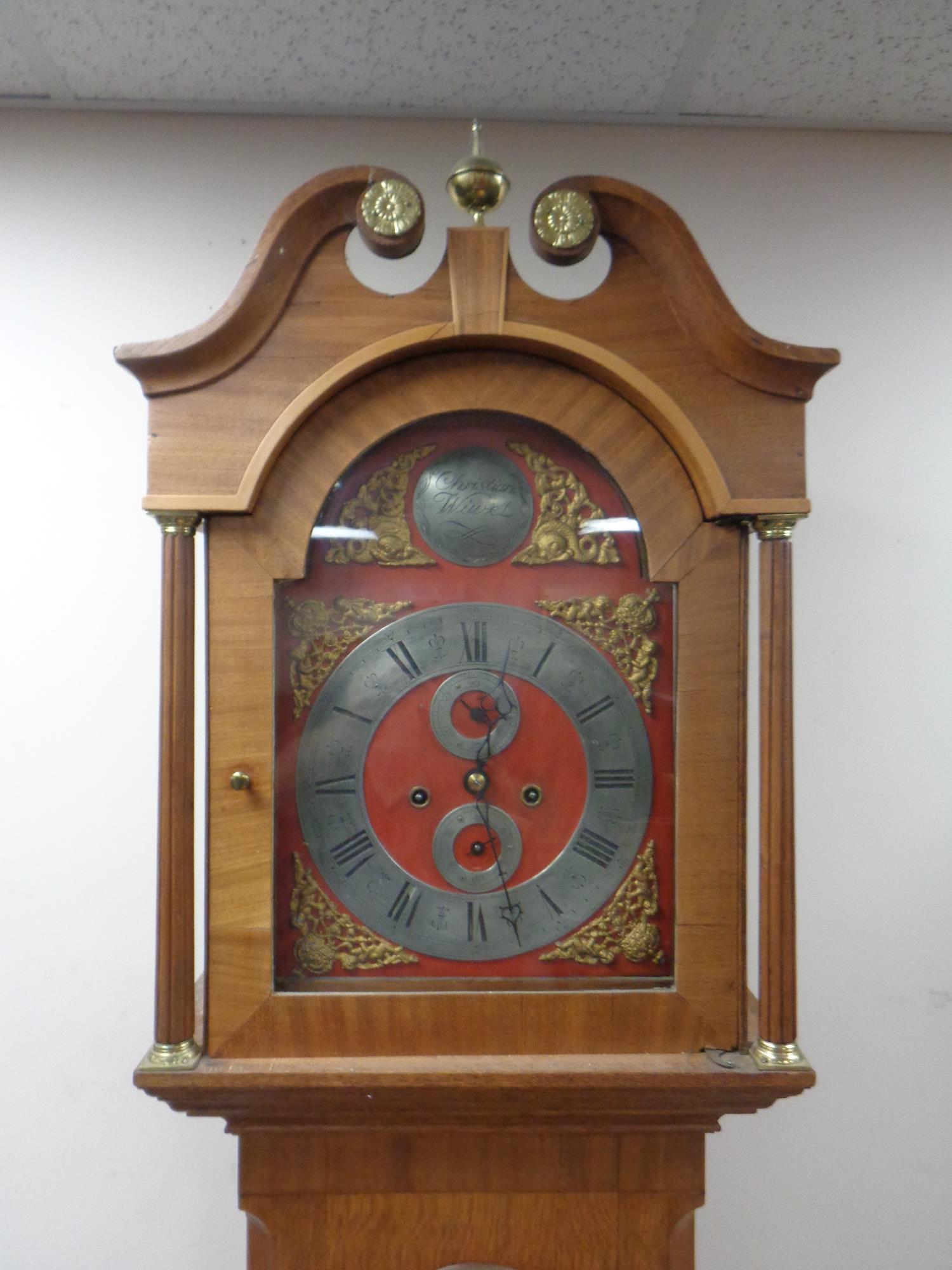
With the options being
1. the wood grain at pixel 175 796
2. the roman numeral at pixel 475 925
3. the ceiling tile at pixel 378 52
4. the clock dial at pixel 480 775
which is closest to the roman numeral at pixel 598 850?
the clock dial at pixel 480 775

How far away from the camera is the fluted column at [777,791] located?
117 cm

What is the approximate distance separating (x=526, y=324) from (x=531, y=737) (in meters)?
0.49

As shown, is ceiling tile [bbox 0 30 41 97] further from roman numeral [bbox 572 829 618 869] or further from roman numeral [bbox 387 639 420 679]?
roman numeral [bbox 572 829 618 869]

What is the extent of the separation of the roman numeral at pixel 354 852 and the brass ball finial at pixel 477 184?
0.74m

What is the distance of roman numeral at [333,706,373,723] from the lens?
120cm

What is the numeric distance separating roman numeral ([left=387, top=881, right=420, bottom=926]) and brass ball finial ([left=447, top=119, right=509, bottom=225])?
792 millimetres

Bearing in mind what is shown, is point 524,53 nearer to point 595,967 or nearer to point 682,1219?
point 595,967

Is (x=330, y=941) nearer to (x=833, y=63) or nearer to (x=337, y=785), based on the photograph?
(x=337, y=785)

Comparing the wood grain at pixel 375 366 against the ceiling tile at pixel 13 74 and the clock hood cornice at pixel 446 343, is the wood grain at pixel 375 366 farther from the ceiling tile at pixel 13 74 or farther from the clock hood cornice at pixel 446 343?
the ceiling tile at pixel 13 74

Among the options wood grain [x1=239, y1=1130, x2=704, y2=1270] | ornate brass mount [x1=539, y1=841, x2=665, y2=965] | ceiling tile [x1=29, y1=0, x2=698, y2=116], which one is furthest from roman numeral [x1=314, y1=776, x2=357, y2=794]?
ceiling tile [x1=29, y1=0, x2=698, y2=116]

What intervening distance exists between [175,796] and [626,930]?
56cm

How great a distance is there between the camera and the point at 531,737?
1210 millimetres

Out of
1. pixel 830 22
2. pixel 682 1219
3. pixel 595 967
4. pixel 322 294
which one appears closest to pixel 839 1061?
pixel 682 1219

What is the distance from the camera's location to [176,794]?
3.79 ft
